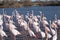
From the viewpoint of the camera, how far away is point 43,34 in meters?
12.2

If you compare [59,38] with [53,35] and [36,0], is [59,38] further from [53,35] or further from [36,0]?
[36,0]

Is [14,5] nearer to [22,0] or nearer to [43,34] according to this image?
[22,0]

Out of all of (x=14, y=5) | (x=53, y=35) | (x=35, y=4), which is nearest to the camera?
(x=53, y=35)

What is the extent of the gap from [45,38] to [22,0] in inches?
2141

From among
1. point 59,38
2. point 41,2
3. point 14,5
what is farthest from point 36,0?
point 59,38

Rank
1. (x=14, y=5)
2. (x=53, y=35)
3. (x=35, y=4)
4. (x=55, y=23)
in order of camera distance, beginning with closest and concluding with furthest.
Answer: (x=53, y=35) < (x=55, y=23) < (x=14, y=5) < (x=35, y=4)

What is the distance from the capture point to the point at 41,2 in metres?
64.9

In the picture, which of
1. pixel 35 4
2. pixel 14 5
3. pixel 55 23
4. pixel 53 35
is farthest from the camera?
pixel 35 4

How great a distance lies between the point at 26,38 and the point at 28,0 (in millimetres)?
52936

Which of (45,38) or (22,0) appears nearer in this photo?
(45,38)

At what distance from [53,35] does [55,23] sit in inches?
42.0

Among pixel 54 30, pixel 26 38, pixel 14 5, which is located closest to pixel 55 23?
pixel 54 30

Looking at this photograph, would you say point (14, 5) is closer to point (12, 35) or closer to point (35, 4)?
point (35, 4)

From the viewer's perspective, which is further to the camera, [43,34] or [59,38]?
[59,38]
